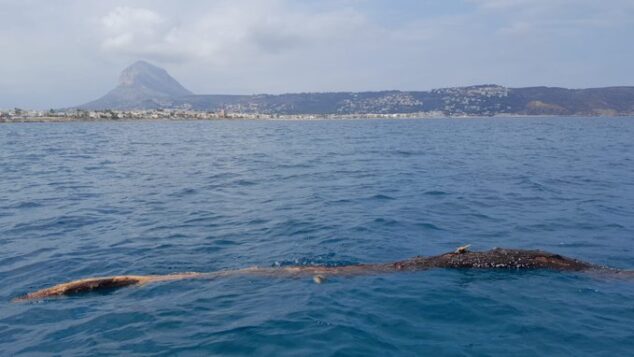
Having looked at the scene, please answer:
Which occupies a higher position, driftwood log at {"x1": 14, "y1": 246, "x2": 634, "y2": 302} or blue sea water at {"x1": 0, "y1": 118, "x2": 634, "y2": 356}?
driftwood log at {"x1": 14, "y1": 246, "x2": 634, "y2": 302}

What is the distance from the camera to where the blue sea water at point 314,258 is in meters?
7.88

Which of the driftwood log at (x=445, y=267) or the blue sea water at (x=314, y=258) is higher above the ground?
the driftwood log at (x=445, y=267)

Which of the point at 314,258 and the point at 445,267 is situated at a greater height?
the point at 445,267

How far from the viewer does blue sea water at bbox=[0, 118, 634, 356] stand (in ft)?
25.8

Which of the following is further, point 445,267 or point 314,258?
point 314,258

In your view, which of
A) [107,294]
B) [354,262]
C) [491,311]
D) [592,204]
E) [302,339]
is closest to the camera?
[302,339]

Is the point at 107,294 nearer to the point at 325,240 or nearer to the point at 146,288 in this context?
the point at 146,288

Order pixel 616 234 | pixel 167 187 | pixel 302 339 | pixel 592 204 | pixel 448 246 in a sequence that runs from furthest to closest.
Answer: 1. pixel 167 187
2. pixel 592 204
3. pixel 616 234
4. pixel 448 246
5. pixel 302 339

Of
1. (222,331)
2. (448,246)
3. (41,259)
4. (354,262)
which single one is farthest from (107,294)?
(448,246)

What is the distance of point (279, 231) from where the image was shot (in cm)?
1543

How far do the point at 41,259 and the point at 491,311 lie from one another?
452 inches

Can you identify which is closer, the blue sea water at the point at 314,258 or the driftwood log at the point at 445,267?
the blue sea water at the point at 314,258

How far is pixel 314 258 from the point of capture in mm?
12602

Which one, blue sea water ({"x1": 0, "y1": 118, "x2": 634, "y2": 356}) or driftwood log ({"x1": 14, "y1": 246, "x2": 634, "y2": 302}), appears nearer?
blue sea water ({"x1": 0, "y1": 118, "x2": 634, "y2": 356})
